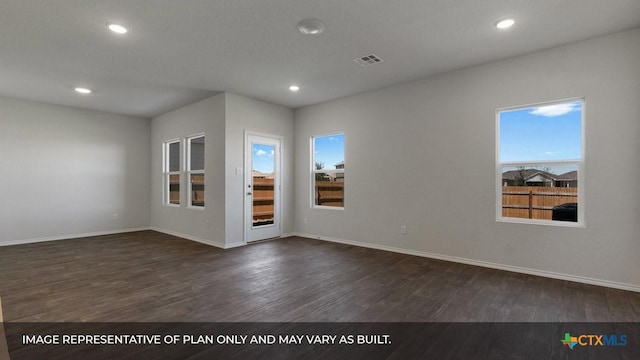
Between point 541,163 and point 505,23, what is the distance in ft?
5.72

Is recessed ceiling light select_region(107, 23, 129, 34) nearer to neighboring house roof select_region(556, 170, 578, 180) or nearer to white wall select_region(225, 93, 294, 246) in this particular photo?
white wall select_region(225, 93, 294, 246)

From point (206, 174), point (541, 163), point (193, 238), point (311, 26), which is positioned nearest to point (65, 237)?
point (193, 238)

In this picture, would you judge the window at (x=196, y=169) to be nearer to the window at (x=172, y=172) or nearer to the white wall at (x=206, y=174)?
the white wall at (x=206, y=174)

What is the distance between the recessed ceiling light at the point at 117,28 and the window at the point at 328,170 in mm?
3604

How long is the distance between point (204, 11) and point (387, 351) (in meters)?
3.21

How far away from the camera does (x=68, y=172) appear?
20.0ft

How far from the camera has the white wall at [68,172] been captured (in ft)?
18.0

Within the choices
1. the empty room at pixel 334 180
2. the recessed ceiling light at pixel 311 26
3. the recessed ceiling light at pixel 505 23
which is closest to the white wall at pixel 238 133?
the empty room at pixel 334 180

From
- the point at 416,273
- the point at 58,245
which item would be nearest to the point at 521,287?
the point at 416,273

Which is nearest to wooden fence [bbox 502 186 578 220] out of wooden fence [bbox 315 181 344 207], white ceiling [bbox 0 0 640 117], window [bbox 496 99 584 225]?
window [bbox 496 99 584 225]

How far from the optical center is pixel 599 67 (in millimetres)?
3221

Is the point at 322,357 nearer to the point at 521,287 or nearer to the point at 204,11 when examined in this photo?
the point at 521,287

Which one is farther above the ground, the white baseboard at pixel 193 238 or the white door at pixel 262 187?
the white door at pixel 262 187

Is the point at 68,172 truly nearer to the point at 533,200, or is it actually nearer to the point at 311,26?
the point at 311,26
